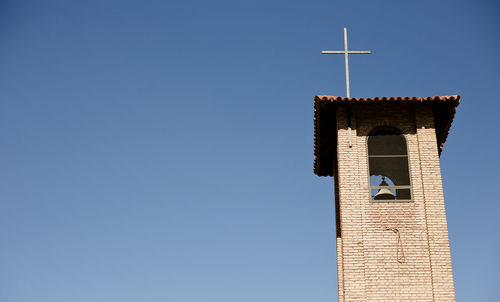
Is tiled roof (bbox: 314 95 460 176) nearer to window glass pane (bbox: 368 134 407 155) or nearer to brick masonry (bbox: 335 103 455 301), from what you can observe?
brick masonry (bbox: 335 103 455 301)

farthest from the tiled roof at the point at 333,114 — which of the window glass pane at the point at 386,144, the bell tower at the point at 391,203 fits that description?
the window glass pane at the point at 386,144

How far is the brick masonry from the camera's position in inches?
535

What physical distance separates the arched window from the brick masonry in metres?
0.28

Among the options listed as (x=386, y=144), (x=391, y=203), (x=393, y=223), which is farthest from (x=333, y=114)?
(x=393, y=223)

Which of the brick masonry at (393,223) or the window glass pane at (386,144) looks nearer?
Result: the brick masonry at (393,223)

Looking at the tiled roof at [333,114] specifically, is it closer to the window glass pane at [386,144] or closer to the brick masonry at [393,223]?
the brick masonry at [393,223]

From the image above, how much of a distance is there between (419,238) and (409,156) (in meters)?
2.23

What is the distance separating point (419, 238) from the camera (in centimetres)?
1406

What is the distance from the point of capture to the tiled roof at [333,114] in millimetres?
15250

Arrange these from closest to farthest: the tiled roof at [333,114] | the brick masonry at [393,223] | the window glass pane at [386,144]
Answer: the brick masonry at [393,223] → the tiled roof at [333,114] → the window glass pane at [386,144]

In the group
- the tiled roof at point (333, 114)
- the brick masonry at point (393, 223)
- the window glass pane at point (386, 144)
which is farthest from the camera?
the window glass pane at point (386, 144)

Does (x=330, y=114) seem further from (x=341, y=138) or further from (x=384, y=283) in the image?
(x=384, y=283)

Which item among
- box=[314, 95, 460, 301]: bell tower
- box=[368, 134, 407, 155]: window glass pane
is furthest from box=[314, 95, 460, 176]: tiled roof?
box=[368, 134, 407, 155]: window glass pane

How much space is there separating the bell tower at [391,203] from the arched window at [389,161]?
0.10ft
